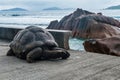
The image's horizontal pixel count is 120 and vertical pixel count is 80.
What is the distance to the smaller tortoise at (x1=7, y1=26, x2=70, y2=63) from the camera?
6.14m

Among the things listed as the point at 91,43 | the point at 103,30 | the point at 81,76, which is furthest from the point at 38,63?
the point at 103,30

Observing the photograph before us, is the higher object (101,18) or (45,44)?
(45,44)

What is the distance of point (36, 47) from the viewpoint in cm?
618

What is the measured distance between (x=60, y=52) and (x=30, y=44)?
24.1 inches

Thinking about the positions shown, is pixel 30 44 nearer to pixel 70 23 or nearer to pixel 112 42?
pixel 112 42

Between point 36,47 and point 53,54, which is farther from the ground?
point 36,47

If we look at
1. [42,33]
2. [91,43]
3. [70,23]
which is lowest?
[70,23]

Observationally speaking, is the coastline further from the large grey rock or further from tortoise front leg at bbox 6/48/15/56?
the large grey rock

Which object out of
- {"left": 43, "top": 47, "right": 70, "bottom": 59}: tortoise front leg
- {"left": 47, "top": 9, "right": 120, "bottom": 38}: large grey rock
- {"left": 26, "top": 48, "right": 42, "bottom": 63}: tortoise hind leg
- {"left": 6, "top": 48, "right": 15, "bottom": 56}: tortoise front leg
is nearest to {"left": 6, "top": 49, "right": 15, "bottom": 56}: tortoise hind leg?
{"left": 6, "top": 48, "right": 15, "bottom": 56}: tortoise front leg

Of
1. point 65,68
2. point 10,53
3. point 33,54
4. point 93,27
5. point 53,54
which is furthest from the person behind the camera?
point 93,27

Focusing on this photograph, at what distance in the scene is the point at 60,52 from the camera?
20.5 feet

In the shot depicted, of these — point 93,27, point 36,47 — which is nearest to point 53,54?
point 36,47

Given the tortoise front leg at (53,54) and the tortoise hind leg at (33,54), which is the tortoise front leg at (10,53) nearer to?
the tortoise hind leg at (33,54)

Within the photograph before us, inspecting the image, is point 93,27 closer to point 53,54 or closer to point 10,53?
point 10,53
